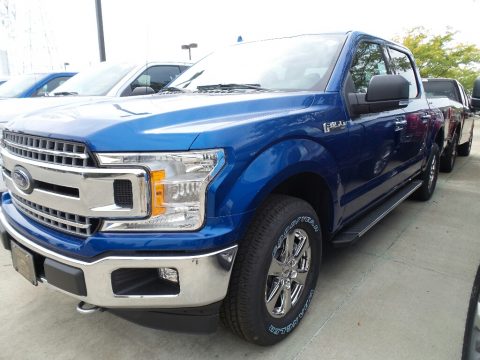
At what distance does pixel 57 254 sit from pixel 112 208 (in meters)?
0.40

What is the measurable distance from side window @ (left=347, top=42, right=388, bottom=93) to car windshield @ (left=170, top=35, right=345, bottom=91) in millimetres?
193

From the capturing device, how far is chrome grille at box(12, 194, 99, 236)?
1690 millimetres

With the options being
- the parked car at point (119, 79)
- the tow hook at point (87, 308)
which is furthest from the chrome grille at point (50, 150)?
the parked car at point (119, 79)

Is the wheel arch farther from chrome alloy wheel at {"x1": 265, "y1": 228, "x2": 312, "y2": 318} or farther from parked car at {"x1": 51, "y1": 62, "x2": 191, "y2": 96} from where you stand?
parked car at {"x1": 51, "y1": 62, "x2": 191, "y2": 96}

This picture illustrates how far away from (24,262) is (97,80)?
3892 millimetres

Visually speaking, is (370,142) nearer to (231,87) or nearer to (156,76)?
(231,87)

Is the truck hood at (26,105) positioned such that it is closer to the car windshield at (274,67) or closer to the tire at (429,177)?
the car windshield at (274,67)

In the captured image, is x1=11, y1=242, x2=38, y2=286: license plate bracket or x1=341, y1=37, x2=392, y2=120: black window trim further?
x1=341, y1=37, x2=392, y2=120: black window trim

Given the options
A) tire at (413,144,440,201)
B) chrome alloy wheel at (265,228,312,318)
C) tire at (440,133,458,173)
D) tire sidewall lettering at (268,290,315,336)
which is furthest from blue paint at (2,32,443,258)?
tire at (440,133,458,173)

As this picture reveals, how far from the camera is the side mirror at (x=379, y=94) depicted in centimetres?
248

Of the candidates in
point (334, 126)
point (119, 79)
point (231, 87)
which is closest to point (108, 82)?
point (119, 79)

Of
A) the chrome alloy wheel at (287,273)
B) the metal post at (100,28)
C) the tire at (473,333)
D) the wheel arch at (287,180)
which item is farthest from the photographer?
the metal post at (100,28)

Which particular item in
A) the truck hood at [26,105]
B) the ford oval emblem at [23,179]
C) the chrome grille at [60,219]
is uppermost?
the truck hood at [26,105]

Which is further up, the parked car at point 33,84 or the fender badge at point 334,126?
the parked car at point 33,84
